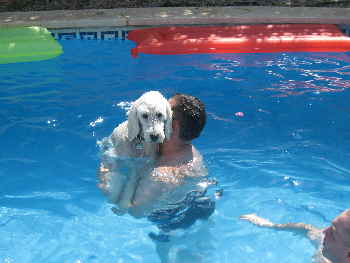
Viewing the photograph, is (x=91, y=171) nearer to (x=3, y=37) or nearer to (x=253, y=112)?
(x=253, y=112)

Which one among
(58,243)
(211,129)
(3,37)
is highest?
(3,37)

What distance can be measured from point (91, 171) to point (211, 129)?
1.50 meters

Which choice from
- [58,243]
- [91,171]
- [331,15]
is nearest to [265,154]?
[91,171]

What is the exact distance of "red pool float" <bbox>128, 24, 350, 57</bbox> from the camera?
7.43 metres

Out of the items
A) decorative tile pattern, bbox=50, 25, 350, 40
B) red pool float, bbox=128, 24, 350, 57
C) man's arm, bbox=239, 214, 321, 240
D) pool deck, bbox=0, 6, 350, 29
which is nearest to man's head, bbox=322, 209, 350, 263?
man's arm, bbox=239, 214, 321, 240

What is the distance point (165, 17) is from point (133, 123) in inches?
215

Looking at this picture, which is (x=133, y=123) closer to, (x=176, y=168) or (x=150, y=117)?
(x=150, y=117)

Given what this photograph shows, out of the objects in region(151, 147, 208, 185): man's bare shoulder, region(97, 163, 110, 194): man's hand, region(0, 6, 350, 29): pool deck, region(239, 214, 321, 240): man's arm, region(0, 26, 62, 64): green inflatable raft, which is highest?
region(0, 6, 350, 29): pool deck

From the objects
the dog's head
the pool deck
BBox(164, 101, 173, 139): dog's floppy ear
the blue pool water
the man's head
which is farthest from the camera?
the pool deck

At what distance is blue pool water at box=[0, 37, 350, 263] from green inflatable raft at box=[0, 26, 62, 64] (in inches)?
7.0

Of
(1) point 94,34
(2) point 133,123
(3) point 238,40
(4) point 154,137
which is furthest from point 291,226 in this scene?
(1) point 94,34

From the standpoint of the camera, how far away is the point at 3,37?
7.48 metres

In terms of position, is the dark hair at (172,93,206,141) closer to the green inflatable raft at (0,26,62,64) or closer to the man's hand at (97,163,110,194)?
the man's hand at (97,163,110,194)

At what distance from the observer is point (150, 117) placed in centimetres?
312
